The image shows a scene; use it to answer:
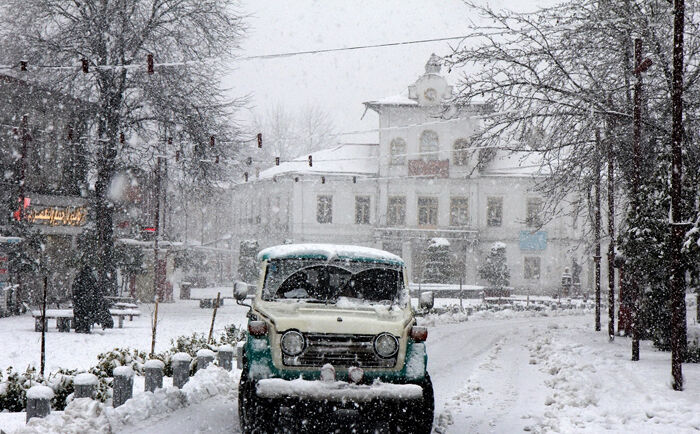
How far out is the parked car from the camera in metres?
7.33

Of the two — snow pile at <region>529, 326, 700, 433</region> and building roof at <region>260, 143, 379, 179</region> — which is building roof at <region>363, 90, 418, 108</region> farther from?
snow pile at <region>529, 326, 700, 433</region>

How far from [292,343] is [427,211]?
1741 inches

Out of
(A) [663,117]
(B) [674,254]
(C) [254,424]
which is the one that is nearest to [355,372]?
(C) [254,424]

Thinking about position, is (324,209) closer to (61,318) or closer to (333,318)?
(61,318)

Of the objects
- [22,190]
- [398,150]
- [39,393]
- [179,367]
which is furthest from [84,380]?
[398,150]

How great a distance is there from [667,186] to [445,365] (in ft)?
18.6

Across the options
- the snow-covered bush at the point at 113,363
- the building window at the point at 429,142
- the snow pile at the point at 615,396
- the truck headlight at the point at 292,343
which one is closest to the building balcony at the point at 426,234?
the building window at the point at 429,142

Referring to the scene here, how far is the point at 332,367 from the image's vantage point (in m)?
7.41

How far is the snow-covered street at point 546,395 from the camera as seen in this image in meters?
8.52

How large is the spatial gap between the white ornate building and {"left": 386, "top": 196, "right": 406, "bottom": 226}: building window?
7 centimetres

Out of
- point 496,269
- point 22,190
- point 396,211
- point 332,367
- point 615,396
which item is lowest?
point 615,396

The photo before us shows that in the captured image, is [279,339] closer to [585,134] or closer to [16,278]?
[585,134]

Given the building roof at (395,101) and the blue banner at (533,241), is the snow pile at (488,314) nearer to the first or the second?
the blue banner at (533,241)

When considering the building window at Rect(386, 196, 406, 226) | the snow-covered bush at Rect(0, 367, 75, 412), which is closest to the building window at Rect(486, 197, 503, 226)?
the building window at Rect(386, 196, 406, 226)
